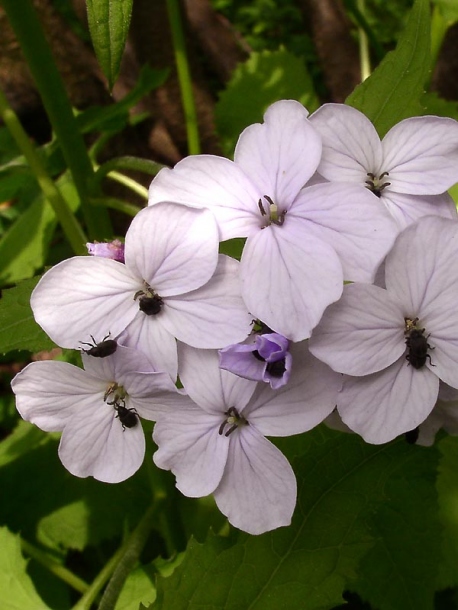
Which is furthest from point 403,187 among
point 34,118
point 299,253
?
point 34,118

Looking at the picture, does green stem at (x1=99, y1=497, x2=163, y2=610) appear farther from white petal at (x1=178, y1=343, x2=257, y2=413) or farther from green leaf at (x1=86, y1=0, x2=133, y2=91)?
green leaf at (x1=86, y1=0, x2=133, y2=91)

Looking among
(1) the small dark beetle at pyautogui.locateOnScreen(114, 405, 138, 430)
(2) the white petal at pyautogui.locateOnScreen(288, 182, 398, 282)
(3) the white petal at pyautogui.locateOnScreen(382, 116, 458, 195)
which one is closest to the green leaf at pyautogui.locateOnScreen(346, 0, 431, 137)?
(3) the white petal at pyautogui.locateOnScreen(382, 116, 458, 195)

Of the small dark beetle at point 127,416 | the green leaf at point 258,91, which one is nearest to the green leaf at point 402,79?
the small dark beetle at point 127,416

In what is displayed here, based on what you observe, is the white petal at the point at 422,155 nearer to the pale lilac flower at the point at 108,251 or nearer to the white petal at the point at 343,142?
the white petal at the point at 343,142

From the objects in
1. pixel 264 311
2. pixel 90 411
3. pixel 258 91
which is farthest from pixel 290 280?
pixel 258 91


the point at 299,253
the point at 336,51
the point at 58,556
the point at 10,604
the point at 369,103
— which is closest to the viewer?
the point at 299,253

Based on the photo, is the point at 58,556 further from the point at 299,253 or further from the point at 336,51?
the point at 336,51
